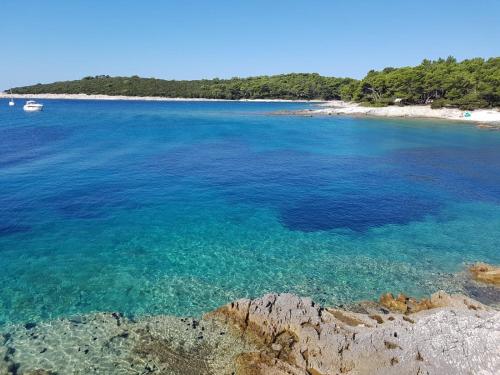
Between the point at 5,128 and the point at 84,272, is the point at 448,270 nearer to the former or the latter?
the point at 84,272

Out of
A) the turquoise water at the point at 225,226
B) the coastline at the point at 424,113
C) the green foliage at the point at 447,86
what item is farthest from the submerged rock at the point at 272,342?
the green foliage at the point at 447,86

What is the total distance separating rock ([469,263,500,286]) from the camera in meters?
17.9

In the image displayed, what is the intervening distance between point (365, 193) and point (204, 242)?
17.1m

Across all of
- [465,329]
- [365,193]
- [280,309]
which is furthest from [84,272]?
[365,193]

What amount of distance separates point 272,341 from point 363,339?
124 inches

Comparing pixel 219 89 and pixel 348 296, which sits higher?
pixel 219 89

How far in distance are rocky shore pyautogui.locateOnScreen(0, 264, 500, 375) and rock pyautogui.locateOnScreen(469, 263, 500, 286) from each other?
14.5 ft

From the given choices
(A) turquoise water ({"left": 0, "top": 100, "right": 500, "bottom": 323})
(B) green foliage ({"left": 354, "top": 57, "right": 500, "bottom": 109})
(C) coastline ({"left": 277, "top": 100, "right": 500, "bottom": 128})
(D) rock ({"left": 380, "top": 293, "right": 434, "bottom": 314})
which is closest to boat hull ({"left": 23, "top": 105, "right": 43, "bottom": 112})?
(A) turquoise water ({"left": 0, "top": 100, "right": 500, "bottom": 323})

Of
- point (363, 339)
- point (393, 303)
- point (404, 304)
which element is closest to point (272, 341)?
point (363, 339)

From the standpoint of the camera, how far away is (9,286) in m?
16.6

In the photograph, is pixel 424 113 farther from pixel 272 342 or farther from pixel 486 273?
pixel 272 342

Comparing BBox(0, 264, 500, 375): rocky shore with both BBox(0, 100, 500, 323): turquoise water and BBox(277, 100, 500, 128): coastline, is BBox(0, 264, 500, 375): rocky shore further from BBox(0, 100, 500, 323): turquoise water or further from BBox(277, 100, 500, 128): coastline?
BBox(277, 100, 500, 128): coastline

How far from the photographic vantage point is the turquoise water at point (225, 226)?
17031mm

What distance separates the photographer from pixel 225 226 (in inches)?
944
